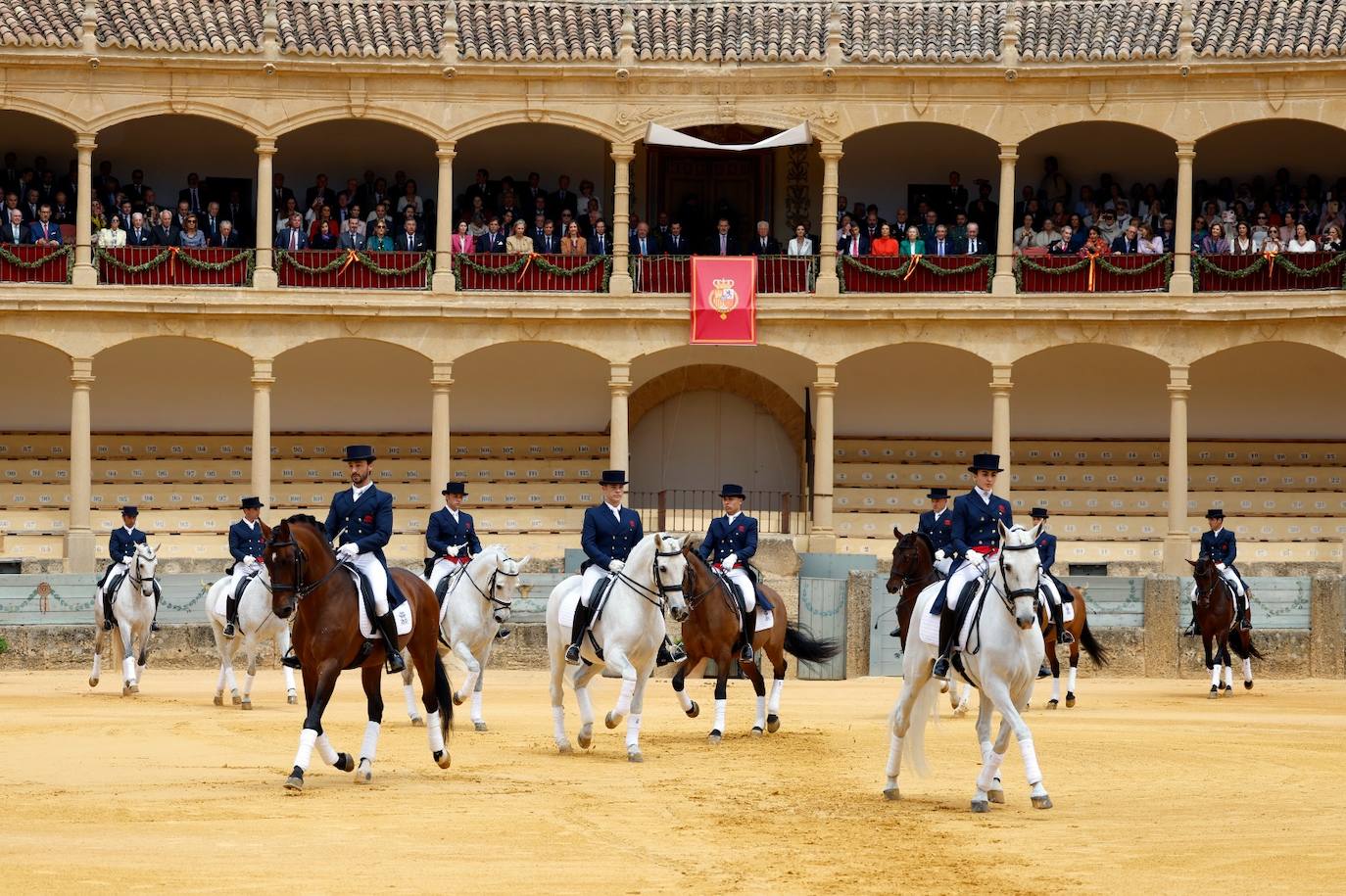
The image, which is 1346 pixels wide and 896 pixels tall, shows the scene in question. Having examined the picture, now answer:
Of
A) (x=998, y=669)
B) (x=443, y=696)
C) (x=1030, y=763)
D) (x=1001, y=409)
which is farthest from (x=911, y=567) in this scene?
(x=1001, y=409)

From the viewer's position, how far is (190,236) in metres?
35.4

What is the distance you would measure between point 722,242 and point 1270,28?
409 inches

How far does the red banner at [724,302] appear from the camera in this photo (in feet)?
116

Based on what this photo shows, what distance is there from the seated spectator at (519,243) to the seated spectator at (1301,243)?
1348cm

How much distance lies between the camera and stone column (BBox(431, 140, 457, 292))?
1394 inches

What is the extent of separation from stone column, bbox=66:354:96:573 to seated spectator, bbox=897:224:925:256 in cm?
1453

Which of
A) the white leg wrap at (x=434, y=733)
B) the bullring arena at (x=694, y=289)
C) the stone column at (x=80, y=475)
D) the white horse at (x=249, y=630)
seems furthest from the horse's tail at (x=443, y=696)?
the stone column at (x=80, y=475)

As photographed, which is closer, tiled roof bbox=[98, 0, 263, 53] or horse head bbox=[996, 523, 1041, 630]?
horse head bbox=[996, 523, 1041, 630]

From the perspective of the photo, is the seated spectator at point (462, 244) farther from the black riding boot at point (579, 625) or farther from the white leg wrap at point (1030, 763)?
the white leg wrap at point (1030, 763)

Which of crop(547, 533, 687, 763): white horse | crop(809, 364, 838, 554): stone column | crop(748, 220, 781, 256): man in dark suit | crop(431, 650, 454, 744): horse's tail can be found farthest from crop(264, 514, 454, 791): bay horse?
crop(748, 220, 781, 256): man in dark suit

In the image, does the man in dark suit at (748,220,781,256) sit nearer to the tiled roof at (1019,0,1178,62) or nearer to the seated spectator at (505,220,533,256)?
the seated spectator at (505,220,533,256)

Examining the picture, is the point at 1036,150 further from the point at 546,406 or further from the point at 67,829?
the point at 67,829

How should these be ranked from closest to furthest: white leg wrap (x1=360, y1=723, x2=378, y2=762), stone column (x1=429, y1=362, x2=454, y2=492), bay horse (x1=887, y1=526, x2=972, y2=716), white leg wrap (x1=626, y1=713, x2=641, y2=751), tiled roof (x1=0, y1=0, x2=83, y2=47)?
white leg wrap (x1=360, y1=723, x2=378, y2=762) < white leg wrap (x1=626, y1=713, x2=641, y2=751) < bay horse (x1=887, y1=526, x2=972, y2=716) < tiled roof (x1=0, y1=0, x2=83, y2=47) < stone column (x1=429, y1=362, x2=454, y2=492)

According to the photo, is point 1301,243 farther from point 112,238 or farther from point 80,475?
point 80,475
